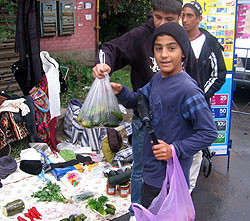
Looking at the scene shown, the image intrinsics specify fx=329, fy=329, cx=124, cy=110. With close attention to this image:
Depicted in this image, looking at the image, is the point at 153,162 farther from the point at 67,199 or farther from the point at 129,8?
the point at 129,8

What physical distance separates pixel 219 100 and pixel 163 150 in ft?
9.66

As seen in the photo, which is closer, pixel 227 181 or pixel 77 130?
pixel 227 181

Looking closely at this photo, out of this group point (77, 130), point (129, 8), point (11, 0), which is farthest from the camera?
point (129, 8)

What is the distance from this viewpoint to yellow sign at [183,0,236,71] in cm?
448

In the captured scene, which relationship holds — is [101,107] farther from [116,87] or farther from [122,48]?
[122,48]

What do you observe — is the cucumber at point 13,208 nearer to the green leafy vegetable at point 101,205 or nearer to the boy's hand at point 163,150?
the green leafy vegetable at point 101,205

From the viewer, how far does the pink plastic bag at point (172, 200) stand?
205 centimetres

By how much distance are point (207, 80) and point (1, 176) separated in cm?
285

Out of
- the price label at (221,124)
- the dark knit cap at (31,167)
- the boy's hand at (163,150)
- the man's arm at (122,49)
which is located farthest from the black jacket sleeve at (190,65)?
the dark knit cap at (31,167)

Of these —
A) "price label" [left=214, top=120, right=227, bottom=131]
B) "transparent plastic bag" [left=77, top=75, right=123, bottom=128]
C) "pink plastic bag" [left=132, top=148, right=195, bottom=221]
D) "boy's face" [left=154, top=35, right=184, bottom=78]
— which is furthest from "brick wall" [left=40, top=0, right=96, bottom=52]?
"pink plastic bag" [left=132, top=148, right=195, bottom=221]

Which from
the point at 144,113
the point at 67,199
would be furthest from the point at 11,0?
the point at 144,113

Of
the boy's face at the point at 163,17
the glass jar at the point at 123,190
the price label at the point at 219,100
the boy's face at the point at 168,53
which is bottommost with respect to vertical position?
the glass jar at the point at 123,190

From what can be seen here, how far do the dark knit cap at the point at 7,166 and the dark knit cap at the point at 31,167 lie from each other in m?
0.12

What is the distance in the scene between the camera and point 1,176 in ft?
13.8
